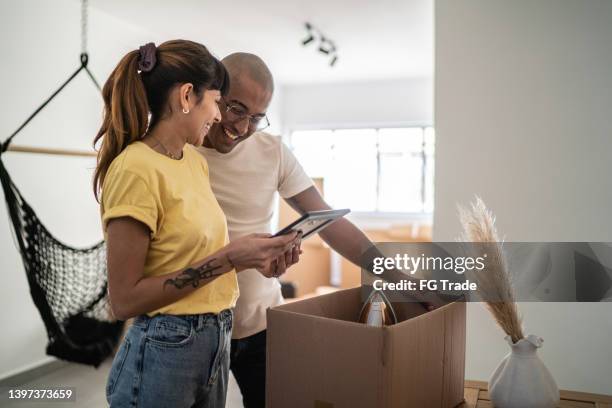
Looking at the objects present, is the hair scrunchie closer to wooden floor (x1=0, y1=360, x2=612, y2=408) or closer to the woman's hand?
the woman's hand

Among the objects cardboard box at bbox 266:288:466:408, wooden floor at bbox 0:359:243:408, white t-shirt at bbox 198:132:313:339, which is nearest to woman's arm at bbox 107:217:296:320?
cardboard box at bbox 266:288:466:408

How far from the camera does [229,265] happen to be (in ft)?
3.00

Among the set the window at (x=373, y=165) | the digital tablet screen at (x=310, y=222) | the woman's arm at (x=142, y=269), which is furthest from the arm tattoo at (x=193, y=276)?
the window at (x=373, y=165)

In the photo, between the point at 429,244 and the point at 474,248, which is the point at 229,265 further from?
the point at 429,244

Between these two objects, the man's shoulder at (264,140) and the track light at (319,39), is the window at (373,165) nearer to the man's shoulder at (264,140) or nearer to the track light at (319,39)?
the track light at (319,39)

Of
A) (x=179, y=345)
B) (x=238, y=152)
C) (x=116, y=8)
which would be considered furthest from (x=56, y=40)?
(x=179, y=345)

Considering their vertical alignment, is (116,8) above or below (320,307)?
above

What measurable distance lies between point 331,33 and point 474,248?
3.94 m

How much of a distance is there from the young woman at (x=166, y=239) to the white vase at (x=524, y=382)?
524mm

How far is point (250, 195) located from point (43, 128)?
277cm

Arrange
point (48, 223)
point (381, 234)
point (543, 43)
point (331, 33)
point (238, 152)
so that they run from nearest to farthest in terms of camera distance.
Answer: point (238, 152), point (543, 43), point (48, 223), point (331, 33), point (381, 234)

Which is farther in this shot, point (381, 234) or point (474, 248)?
point (381, 234)

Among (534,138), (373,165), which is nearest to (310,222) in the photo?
(534,138)

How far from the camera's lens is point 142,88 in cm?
98
